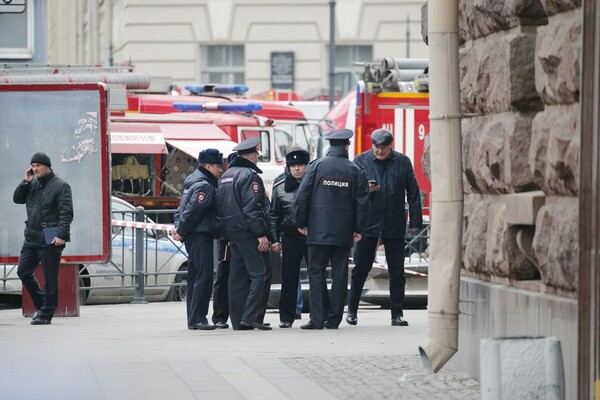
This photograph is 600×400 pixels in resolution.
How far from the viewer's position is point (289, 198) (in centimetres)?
1490

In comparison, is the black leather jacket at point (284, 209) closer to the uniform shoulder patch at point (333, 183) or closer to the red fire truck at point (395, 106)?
the uniform shoulder patch at point (333, 183)

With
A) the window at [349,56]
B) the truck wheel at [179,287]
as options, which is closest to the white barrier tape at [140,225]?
the truck wheel at [179,287]

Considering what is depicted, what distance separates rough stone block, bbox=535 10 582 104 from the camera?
832cm

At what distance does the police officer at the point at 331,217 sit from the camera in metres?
14.3

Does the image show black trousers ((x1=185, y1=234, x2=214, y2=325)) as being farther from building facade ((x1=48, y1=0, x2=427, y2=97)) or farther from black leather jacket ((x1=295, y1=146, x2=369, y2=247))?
building facade ((x1=48, y1=0, x2=427, y2=97))

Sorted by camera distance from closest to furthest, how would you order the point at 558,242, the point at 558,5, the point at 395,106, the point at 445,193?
the point at 558,242 < the point at 558,5 < the point at 445,193 < the point at 395,106

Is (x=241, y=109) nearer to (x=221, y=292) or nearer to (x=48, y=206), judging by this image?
(x=48, y=206)

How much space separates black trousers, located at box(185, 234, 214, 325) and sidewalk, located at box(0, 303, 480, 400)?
8.6 inches

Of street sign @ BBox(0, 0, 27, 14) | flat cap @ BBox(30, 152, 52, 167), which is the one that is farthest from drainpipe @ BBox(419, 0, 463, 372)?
street sign @ BBox(0, 0, 27, 14)

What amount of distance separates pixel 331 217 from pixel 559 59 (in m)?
5.91

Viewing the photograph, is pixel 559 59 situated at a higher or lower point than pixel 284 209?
higher

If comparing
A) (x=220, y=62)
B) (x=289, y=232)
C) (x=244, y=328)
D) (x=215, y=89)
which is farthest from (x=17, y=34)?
(x=220, y=62)

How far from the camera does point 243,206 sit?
14.5 metres

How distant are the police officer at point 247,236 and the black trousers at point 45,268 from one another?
1.98 metres
